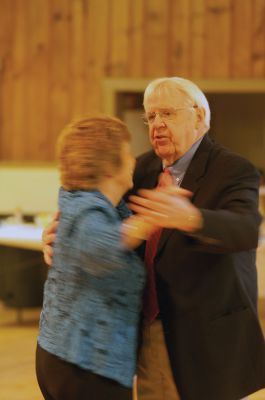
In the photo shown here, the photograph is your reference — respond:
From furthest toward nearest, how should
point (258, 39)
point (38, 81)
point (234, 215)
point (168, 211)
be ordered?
1. point (38, 81)
2. point (258, 39)
3. point (234, 215)
4. point (168, 211)

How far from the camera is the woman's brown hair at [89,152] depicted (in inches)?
72.1

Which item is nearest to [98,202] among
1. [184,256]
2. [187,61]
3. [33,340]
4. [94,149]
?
[94,149]

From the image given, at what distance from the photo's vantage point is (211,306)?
2.05 m

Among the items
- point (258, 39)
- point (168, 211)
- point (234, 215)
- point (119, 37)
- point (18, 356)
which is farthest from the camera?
point (119, 37)

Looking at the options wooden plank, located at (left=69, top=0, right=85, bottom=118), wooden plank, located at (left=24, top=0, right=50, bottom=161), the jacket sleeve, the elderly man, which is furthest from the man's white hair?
wooden plank, located at (left=24, top=0, right=50, bottom=161)

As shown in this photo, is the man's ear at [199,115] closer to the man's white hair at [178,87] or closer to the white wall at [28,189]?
the man's white hair at [178,87]

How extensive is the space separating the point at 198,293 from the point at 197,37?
4.74 m

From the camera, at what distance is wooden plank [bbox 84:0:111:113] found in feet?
21.8

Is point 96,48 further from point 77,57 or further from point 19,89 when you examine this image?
point 19,89

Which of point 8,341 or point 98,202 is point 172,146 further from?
point 8,341

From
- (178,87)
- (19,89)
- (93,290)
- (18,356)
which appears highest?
(178,87)

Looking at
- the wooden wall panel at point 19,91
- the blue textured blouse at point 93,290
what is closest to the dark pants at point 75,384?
the blue textured blouse at point 93,290

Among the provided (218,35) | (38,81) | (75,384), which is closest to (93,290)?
(75,384)

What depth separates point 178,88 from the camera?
220 cm
